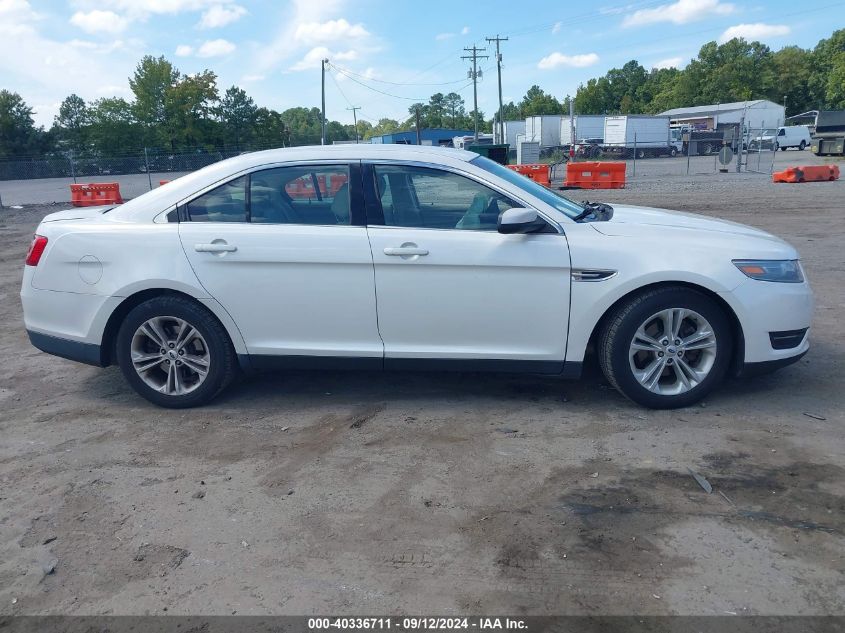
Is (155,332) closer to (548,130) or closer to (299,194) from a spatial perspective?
(299,194)

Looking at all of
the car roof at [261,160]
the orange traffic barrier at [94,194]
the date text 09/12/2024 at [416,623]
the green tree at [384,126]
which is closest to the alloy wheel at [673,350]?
the car roof at [261,160]

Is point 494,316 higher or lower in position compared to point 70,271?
lower

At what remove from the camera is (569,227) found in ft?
14.3

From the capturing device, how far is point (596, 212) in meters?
4.92

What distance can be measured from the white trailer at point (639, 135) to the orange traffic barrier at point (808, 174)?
28.7m

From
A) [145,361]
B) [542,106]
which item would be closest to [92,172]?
[145,361]

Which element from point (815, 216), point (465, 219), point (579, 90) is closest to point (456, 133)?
point (579, 90)

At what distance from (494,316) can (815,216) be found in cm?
1185

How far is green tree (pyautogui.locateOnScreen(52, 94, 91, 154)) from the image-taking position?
2201 inches

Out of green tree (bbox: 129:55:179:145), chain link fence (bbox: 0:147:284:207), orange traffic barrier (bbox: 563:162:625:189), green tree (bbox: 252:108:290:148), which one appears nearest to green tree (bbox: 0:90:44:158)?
green tree (bbox: 129:55:179:145)

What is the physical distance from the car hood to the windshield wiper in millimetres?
49

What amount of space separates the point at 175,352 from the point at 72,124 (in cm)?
6715

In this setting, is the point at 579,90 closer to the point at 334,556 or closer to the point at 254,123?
the point at 254,123

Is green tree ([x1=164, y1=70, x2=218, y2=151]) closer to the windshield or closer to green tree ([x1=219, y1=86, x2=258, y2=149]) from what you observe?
green tree ([x1=219, y1=86, x2=258, y2=149])
